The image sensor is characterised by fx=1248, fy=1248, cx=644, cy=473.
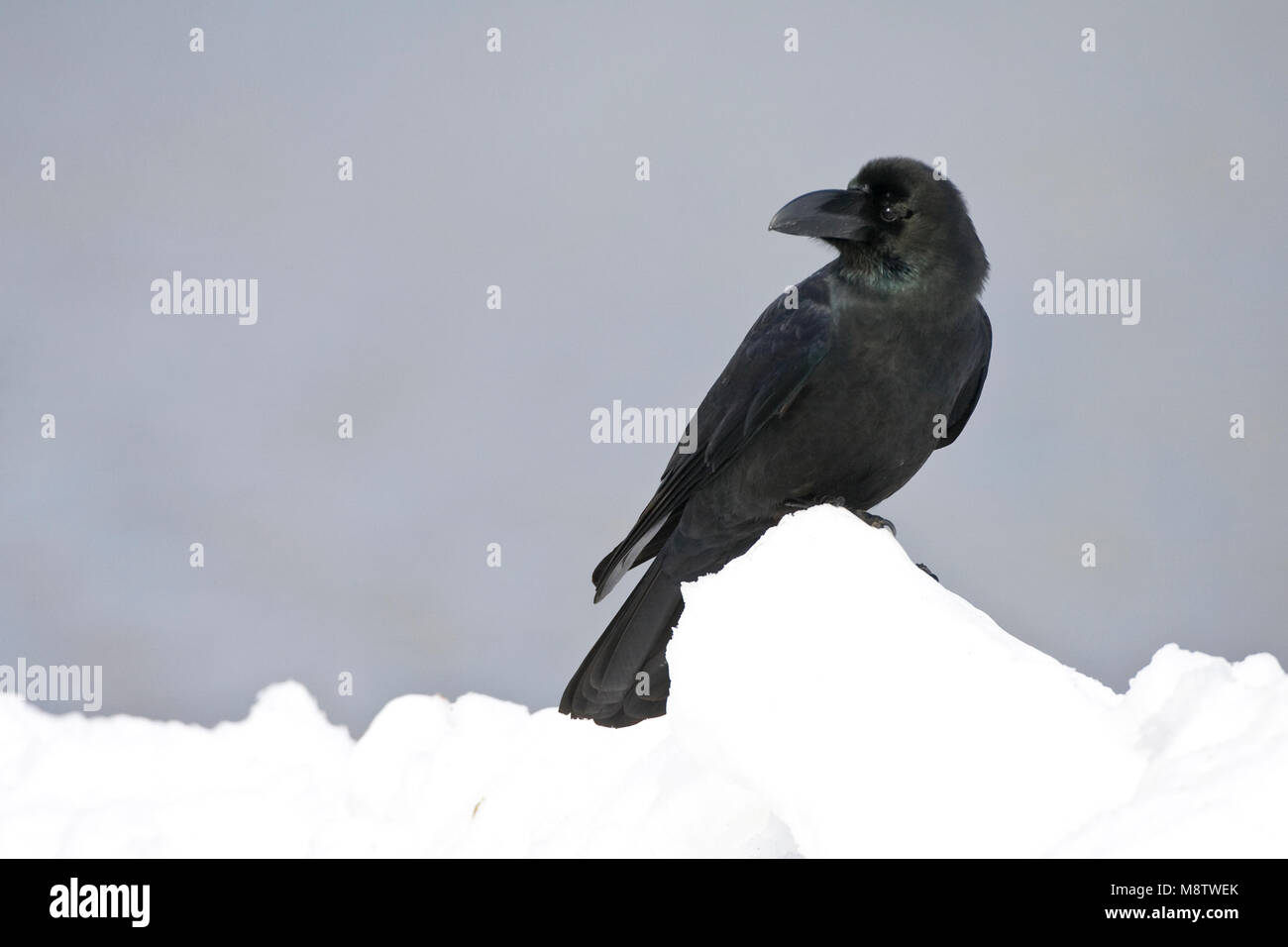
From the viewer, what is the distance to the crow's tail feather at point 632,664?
10.8 feet

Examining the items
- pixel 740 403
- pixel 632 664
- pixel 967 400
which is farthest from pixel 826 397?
pixel 632 664

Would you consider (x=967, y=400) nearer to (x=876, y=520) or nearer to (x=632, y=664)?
(x=876, y=520)

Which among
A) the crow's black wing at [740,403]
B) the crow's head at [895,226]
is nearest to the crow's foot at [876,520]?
the crow's black wing at [740,403]

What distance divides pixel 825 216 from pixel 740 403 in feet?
1.69

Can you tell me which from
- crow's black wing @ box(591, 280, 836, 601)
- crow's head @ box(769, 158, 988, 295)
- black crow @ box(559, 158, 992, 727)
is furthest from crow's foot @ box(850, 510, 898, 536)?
crow's head @ box(769, 158, 988, 295)

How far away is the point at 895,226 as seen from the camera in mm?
3111

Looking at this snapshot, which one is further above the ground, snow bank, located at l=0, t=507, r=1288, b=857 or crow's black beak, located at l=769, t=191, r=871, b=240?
crow's black beak, located at l=769, t=191, r=871, b=240

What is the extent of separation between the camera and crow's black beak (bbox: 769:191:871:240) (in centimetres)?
309

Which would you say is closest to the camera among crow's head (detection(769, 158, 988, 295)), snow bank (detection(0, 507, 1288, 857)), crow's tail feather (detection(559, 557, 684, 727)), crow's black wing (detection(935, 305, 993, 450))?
snow bank (detection(0, 507, 1288, 857))

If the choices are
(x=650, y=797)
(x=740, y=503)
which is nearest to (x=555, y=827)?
(x=650, y=797)

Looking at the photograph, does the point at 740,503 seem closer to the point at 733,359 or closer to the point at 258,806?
the point at 733,359

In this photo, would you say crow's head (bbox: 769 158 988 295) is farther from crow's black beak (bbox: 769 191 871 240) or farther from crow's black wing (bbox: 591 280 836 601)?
crow's black wing (bbox: 591 280 836 601)

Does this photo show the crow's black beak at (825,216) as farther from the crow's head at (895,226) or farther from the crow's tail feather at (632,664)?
the crow's tail feather at (632,664)

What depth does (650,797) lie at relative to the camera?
9.91 ft
